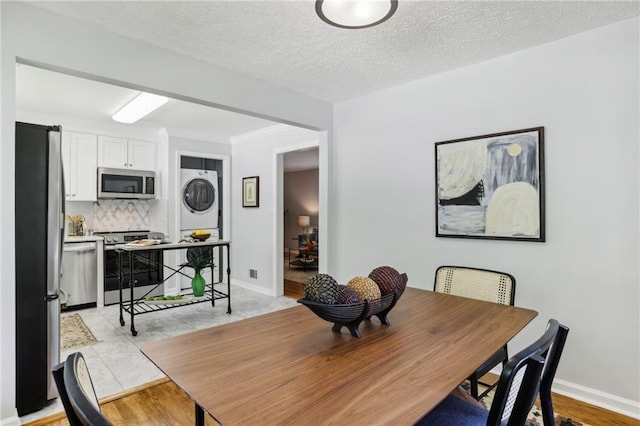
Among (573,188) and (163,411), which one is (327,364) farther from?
(573,188)

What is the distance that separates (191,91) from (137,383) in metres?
2.10

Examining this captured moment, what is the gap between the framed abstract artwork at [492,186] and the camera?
2.32 meters

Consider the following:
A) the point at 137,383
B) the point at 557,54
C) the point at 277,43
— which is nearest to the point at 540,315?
the point at 557,54

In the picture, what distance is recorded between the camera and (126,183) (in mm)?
4641

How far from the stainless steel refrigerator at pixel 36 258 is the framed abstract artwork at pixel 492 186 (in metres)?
2.65

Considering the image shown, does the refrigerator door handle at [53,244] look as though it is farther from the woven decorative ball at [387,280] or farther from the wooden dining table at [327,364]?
the woven decorative ball at [387,280]

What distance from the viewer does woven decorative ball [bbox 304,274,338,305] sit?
1204 mm

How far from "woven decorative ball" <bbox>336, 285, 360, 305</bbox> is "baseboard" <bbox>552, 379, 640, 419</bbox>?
193cm

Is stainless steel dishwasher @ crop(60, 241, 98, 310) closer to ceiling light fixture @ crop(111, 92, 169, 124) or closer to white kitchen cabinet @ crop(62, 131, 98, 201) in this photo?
white kitchen cabinet @ crop(62, 131, 98, 201)

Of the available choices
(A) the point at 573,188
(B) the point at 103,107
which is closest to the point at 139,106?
(B) the point at 103,107

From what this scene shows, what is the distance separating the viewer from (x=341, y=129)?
11.6 ft

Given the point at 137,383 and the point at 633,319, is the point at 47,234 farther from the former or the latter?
the point at 633,319

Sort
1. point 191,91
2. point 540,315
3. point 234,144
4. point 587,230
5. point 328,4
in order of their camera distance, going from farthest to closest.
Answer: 1. point 234,144
2. point 191,91
3. point 540,315
4. point 587,230
5. point 328,4

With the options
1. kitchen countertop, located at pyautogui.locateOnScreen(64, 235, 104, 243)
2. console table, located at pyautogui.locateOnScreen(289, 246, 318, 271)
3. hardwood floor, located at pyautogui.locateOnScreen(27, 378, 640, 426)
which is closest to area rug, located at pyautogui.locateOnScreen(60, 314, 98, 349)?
kitchen countertop, located at pyautogui.locateOnScreen(64, 235, 104, 243)
